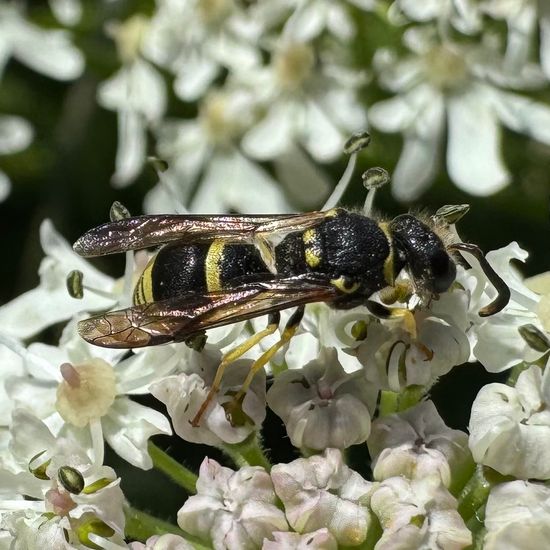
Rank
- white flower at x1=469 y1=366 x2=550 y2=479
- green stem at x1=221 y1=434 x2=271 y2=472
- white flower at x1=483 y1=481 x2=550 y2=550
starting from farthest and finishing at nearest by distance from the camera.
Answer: green stem at x1=221 y1=434 x2=271 y2=472 < white flower at x1=469 y1=366 x2=550 y2=479 < white flower at x1=483 y1=481 x2=550 y2=550

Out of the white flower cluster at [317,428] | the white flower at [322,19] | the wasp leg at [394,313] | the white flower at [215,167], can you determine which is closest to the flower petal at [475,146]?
the white flower at [322,19]

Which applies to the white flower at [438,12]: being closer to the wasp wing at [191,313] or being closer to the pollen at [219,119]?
the pollen at [219,119]

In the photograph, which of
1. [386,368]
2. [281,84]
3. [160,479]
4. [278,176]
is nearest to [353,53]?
[281,84]

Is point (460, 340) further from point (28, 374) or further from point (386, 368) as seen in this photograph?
point (28, 374)

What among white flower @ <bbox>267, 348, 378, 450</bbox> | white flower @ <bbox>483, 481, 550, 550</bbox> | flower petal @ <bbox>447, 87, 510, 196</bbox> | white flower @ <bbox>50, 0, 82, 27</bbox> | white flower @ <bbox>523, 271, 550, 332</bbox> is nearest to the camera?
white flower @ <bbox>483, 481, 550, 550</bbox>

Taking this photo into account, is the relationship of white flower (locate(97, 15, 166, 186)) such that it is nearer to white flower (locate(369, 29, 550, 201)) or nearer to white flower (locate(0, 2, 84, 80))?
white flower (locate(0, 2, 84, 80))

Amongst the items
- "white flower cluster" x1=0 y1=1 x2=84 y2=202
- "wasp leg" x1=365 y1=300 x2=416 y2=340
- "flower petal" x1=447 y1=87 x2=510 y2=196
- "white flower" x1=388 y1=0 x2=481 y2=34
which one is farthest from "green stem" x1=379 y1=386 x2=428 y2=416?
"white flower cluster" x1=0 y1=1 x2=84 y2=202
